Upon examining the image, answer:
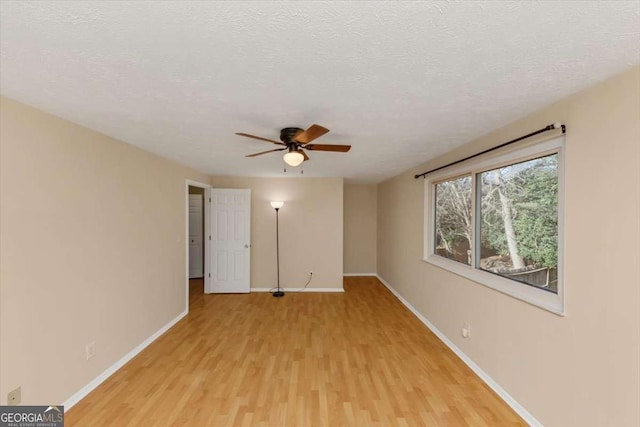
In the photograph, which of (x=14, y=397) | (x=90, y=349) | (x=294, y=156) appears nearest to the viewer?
(x=14, y=397)

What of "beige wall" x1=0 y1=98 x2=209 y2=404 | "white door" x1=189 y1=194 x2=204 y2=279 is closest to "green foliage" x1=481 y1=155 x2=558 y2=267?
"beige wall" x1=0 y1=98 x2=209 y2=404

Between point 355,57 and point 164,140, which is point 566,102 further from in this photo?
point 164,140

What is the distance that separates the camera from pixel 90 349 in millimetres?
2523

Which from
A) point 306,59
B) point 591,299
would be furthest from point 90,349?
point 591,299

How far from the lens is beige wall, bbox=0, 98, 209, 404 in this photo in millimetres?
1879

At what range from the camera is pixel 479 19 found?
1097mm

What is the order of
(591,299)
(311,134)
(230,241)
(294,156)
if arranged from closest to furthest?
(591,299), (311,134), (294,156), (230,241)

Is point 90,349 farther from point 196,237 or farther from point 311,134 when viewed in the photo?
point 196,237

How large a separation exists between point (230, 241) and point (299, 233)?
1.38m

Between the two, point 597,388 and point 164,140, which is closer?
point 597,388

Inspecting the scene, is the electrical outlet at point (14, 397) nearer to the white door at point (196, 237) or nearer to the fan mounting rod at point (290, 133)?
the fan mounting rod at point (290, 133)

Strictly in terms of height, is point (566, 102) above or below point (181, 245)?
above

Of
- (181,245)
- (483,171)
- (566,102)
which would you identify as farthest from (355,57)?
(181,245)

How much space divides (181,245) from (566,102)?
4672 millimetres
